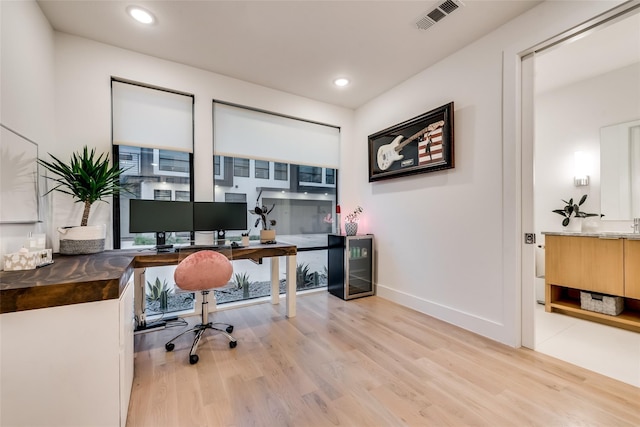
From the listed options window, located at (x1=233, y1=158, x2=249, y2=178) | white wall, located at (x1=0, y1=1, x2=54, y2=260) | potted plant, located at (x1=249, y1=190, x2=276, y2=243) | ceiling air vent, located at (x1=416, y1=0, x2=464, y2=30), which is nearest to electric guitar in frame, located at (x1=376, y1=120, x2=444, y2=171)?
ceiling air vent, located at (x1=416, y1=0, x2=464, y2=30)

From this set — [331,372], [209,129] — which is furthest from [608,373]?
[209,129]

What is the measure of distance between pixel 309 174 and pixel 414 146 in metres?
1.53

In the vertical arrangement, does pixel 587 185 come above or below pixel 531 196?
above

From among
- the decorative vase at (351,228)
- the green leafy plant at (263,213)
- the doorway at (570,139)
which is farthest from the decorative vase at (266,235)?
the doorway at (570,139)

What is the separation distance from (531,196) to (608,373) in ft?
4.48

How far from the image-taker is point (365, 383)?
5.83 ft

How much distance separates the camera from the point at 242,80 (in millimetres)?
3277

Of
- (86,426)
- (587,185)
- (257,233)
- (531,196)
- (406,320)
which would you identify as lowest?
(406,320)

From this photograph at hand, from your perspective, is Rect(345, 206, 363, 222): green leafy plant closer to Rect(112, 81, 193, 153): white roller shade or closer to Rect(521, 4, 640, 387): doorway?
Rect(521, 4, 640, 387): doorway

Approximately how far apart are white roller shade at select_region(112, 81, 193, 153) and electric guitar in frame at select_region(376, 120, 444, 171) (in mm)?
2419

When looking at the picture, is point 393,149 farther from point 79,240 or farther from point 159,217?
point 79,240

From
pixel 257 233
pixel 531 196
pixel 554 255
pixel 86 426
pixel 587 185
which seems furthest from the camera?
pixel 257 233

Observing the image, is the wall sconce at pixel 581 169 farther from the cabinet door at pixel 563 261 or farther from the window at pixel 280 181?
the window at pixel 280 181

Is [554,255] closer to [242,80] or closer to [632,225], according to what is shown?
[632,225]
